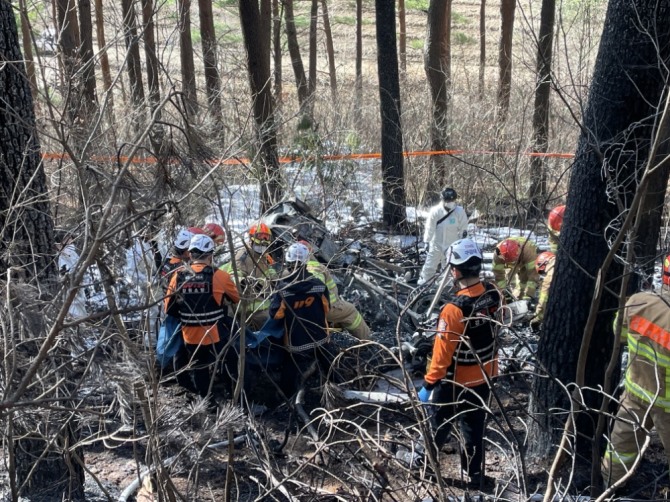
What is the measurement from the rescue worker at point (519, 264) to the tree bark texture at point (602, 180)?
309cm

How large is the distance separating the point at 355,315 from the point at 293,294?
119 cm

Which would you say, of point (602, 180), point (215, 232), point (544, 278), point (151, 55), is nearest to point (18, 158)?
point (215, 232)

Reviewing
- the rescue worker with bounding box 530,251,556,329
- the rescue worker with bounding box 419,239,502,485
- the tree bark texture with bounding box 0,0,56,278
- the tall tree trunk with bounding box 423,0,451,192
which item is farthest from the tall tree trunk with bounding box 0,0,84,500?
the tall tree trunk with bounding box 423,0,451,192

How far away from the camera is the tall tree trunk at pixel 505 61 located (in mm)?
14641

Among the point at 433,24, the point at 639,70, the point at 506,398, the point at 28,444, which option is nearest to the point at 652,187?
the point at 639,70

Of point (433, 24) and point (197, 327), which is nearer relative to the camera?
point (197, 327)

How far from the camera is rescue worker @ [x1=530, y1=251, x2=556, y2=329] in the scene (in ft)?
24.4

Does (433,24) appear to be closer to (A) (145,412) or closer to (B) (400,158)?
(B) (400,158)

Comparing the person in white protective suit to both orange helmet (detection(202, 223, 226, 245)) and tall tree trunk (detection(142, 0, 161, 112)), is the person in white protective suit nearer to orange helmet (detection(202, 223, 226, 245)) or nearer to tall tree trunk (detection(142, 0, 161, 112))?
tall tree trunk (detection(142, 0, 161, 112))

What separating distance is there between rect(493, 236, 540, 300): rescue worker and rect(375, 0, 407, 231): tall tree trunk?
3494 millimetres

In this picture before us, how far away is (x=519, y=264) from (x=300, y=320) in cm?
334

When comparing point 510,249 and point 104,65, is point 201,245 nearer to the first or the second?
point 510,249

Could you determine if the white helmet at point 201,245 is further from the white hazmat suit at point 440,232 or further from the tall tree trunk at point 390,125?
the tall tree trunk at point 390,125

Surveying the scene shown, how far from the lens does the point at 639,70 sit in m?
4.60
